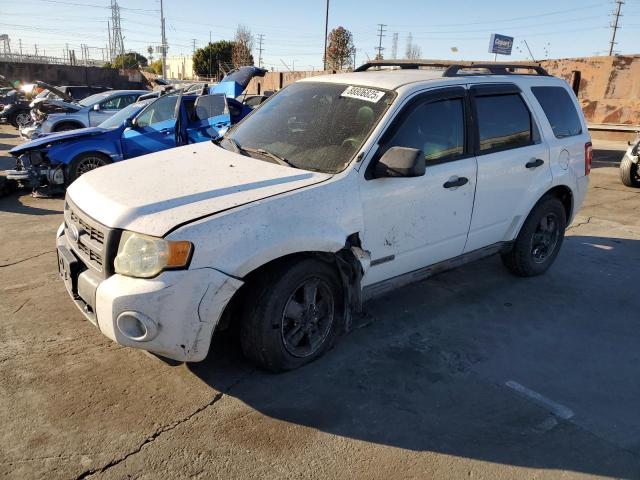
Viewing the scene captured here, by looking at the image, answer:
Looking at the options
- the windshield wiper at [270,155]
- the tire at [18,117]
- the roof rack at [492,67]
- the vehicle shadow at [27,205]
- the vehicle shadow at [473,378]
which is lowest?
the vehicle shadow at [27,205]

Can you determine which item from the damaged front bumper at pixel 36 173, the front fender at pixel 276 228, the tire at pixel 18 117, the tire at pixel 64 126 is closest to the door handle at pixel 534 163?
the front fender at pixel 276 228

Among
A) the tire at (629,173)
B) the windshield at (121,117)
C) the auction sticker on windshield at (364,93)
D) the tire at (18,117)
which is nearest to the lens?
the auction sticker on windshield at (364,93)

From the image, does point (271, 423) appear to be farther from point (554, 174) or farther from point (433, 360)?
point (554, 174)

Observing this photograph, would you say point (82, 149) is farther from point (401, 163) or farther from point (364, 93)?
point (401, 163)

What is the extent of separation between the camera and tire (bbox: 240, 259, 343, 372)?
9.91 ft

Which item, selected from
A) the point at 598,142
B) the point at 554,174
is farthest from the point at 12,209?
the point at 598,142

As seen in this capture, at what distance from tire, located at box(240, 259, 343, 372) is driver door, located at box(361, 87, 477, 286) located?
1.22 feet

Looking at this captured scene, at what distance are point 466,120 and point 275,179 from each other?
1737 mm

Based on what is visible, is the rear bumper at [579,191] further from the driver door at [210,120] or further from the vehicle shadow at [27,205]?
the vehicle shadow at [27,205]

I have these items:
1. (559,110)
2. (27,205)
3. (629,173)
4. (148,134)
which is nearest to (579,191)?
(559,110)

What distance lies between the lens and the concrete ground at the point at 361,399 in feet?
8.56

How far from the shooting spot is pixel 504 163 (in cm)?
428

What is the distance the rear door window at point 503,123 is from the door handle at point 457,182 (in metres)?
0.36

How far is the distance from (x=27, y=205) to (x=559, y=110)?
738 centimetres
